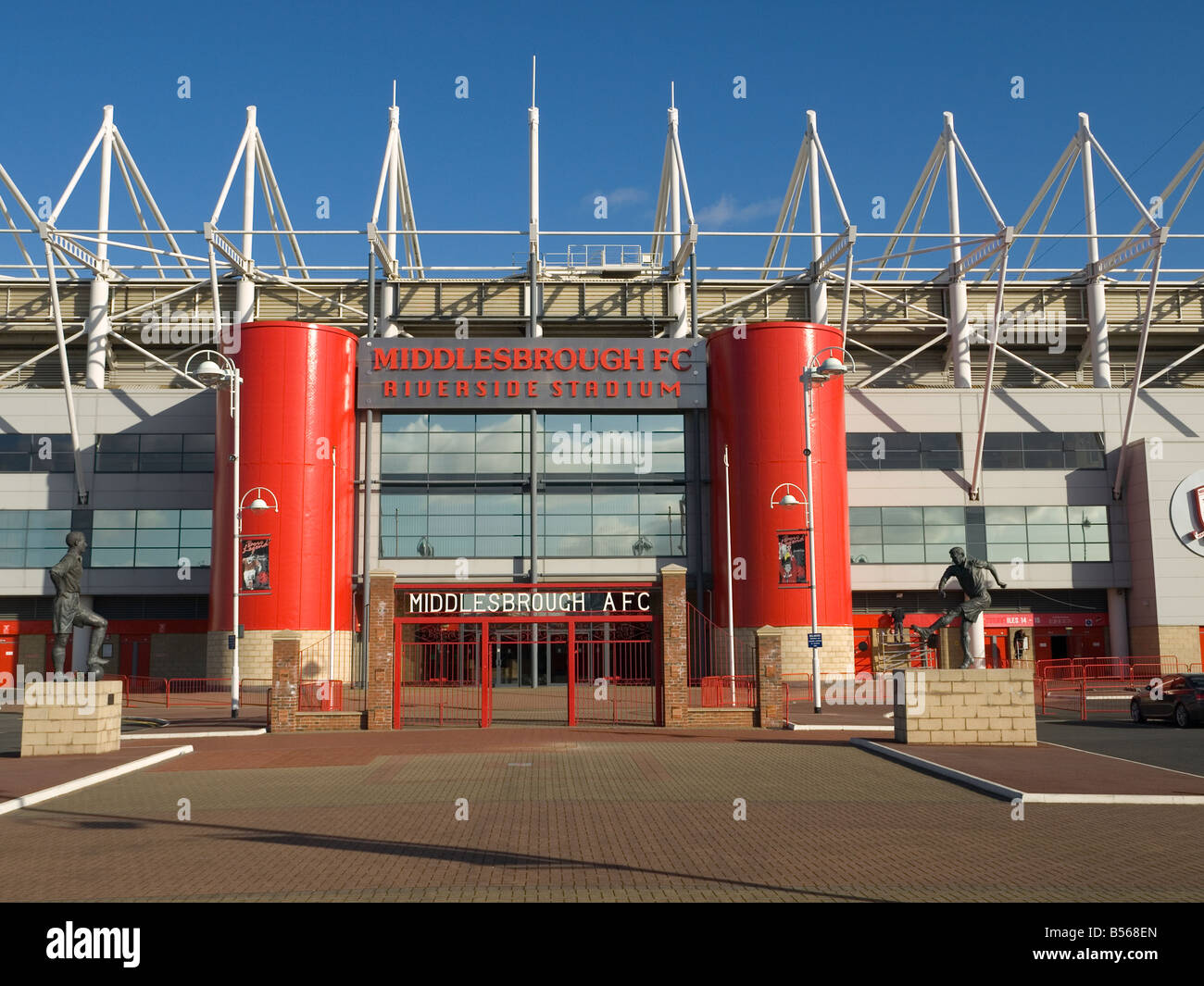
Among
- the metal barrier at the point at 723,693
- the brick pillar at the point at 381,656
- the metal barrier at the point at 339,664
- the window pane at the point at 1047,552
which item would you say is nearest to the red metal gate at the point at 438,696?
the brick pillar at the point at 381,656

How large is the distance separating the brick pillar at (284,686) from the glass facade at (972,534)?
91.8 feet

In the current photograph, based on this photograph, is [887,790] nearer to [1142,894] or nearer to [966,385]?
[1142,894]

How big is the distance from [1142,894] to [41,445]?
47476mm

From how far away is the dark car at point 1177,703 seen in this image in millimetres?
25812

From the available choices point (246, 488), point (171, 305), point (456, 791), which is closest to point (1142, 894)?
point (456, 791)

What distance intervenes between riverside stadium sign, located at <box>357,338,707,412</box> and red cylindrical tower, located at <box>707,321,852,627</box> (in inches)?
77.1

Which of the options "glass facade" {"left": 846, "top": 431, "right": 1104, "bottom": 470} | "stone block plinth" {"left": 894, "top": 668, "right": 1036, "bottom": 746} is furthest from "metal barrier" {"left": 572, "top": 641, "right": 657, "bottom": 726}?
"glass facade" {"left": 846, "top": 431, "right": 1104, "bottom": 470}

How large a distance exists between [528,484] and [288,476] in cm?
966

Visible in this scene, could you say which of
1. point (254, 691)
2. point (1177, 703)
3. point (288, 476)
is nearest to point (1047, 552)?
point (1177, 703)

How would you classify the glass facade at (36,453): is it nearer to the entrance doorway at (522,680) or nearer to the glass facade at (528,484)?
the glass facade at (528,484)

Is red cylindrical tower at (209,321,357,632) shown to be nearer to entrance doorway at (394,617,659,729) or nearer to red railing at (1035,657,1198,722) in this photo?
entrance doorway at (394,617,659,729)

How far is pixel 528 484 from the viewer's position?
45.8 m

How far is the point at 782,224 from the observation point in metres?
58.5

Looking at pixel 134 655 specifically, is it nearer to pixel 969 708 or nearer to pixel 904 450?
pixel 904 450
